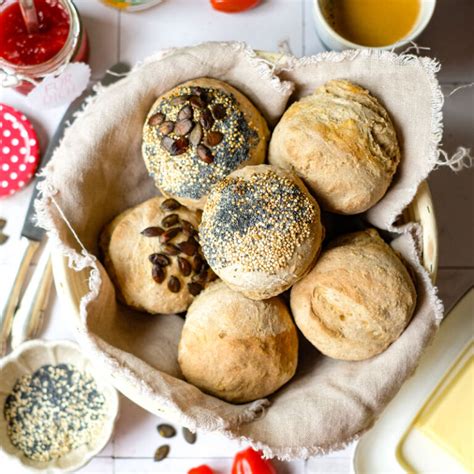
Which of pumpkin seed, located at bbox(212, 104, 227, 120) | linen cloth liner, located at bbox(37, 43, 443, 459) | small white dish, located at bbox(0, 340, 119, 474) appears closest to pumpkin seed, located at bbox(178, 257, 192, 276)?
linen cloth liner, located at bbox(37, 43, 443, 459)

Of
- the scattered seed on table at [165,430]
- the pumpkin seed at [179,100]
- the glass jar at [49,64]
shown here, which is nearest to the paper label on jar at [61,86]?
the glass jar at [49,64]

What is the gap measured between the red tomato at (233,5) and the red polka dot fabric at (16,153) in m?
0.40

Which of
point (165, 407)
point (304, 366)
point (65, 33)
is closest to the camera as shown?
point (165, 407)

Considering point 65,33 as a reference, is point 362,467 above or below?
below

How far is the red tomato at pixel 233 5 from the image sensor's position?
3.88ft

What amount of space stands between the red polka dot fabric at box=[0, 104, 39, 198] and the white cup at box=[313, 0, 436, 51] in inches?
20.9

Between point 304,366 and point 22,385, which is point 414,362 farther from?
point 22,385

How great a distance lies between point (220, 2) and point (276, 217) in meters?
0.51

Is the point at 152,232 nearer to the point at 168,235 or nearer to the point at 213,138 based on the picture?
the point at 168,235

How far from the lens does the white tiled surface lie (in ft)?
3.97

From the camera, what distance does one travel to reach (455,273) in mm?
1220

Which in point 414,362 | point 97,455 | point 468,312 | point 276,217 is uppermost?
point 276,217

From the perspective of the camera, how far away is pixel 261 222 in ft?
2.81

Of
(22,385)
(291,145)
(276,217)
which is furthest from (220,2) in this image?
(22,385)
